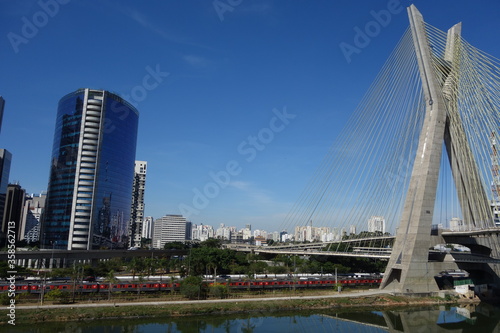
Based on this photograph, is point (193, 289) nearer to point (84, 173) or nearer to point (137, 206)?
point (84, 173)

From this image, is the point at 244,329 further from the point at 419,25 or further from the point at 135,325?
the point at 419,25

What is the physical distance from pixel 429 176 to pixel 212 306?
21930mm

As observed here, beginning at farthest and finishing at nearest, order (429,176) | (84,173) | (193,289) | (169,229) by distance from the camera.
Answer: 1. (169,229)
2. (84,173)
3. (429,176)
4. (193,289)

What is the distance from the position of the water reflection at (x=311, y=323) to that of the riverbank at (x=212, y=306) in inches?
24.7

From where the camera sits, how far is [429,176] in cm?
3356

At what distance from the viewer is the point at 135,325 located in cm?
2528

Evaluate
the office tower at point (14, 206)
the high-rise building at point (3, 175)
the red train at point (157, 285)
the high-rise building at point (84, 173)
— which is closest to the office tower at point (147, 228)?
the office tower at point (14, 206)

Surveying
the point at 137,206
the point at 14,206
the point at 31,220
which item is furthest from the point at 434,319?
the point at 31,220

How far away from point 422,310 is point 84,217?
6061 cm

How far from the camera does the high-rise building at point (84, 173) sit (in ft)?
231

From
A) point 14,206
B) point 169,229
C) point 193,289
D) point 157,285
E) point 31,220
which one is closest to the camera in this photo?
point 193,289

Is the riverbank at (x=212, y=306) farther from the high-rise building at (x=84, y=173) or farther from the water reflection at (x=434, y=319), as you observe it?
the high-rise building at (x=84, y=173)

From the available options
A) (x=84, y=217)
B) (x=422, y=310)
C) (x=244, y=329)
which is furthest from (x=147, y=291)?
(x=84, y=217)

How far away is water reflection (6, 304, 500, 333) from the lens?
24.5m
